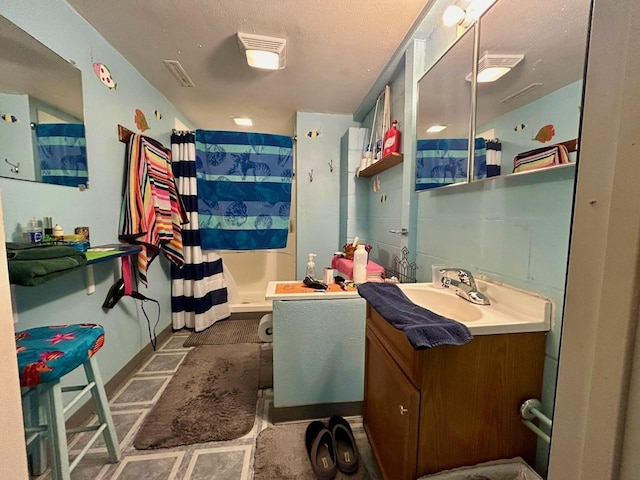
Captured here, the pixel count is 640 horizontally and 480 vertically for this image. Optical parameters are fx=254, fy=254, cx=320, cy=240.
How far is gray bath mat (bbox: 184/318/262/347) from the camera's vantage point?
2.42 m

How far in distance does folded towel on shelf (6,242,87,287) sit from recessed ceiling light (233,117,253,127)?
2.42 meters

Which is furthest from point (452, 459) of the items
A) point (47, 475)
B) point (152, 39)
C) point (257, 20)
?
point (152, 39)

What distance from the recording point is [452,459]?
32.6 inches

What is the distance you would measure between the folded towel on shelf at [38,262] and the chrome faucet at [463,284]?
1597 mm

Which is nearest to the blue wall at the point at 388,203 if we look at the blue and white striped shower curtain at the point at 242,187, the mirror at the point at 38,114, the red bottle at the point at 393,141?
the red bottle at the point at 393,141

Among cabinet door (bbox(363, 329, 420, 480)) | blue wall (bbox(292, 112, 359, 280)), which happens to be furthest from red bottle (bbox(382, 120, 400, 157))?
cabinet door (bbox(363, 329, 420, 480))

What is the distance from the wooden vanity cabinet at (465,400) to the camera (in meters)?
0.79

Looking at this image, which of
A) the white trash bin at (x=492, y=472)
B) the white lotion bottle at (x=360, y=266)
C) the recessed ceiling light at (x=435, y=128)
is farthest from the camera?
the white lotion bottle at (x=360, y=266)

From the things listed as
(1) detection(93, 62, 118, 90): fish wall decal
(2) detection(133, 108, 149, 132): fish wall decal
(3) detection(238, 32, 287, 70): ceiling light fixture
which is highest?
(3) detection(238, 32, 287, 70): ceiling light fixture

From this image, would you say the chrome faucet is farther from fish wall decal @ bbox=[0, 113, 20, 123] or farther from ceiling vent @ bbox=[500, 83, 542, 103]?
fish wall decal @ bbox=[0, 113, 20, 123]

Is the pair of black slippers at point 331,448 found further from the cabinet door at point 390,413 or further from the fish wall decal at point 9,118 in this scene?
the fish wall decal at point 9,118

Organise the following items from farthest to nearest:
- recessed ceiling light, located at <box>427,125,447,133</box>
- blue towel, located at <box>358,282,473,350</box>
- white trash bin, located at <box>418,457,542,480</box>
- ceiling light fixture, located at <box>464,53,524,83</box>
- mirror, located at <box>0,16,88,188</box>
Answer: recessed ceiling light, located at <box>427,125,447,133</box> < mirror, located at <box>0,16,88,188</box> < ceiling light fixture, located at <box>464,53,524,83</box> < white trash bin, located at <box>418,457,542,480</box> < blue towel, located at <box>358,282,473,350</box>

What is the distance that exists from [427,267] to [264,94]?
82.7 inches

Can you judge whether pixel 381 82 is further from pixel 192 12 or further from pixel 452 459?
pixel 452 459
